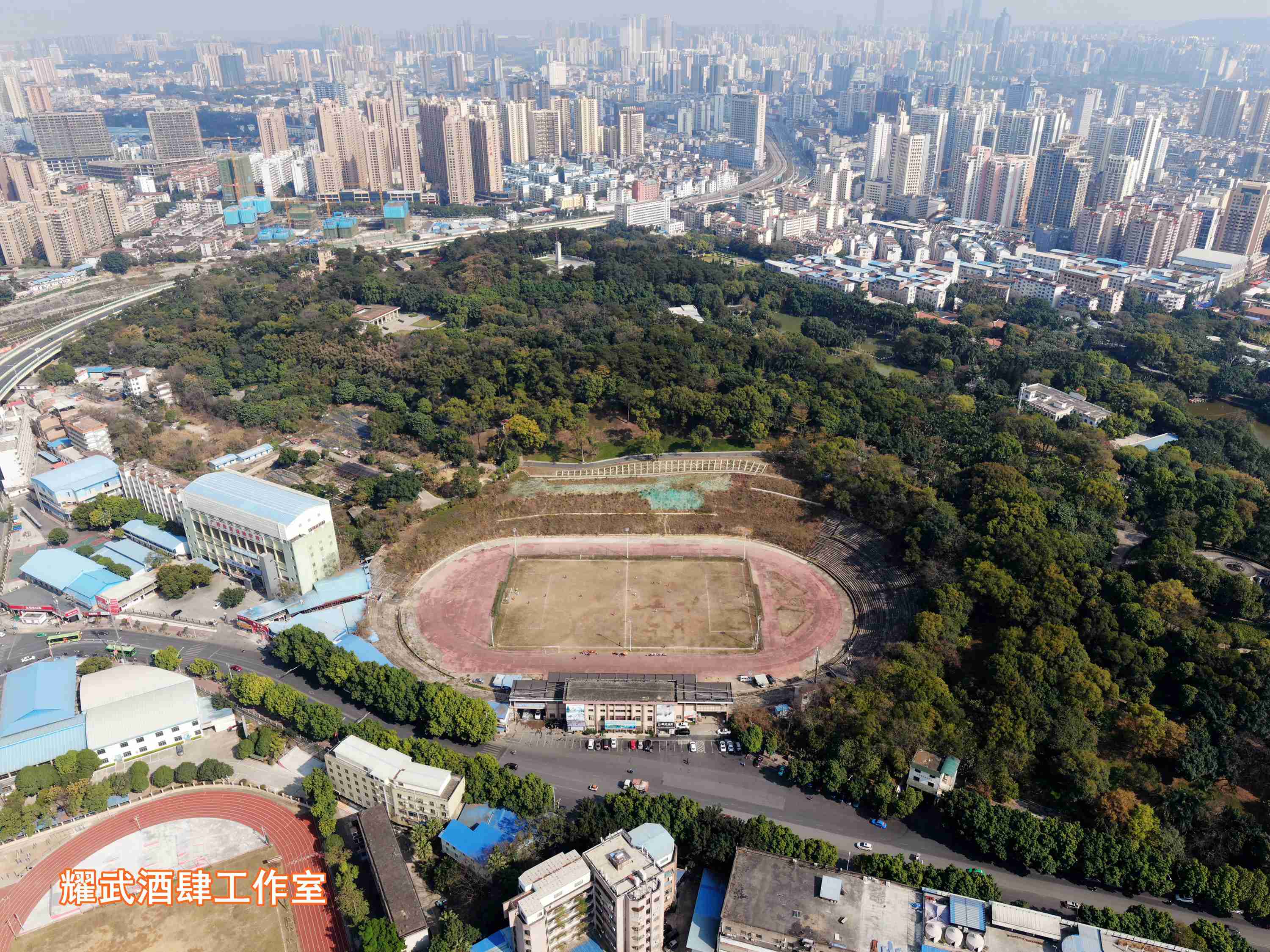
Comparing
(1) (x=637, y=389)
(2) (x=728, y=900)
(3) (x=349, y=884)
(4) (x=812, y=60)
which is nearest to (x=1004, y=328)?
(1) (x=637, y=389)

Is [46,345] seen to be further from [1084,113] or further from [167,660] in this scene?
[1084,113]

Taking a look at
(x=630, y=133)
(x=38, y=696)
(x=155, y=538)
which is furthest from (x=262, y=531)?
(x=630, y=133)

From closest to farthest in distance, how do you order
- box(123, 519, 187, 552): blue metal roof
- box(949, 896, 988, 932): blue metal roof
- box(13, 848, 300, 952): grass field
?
box(949, 896, 988, 932): blue metal roof, box(13, 848, 300, 952): grass field, box(123, 519, 187, 552): blue metal roof

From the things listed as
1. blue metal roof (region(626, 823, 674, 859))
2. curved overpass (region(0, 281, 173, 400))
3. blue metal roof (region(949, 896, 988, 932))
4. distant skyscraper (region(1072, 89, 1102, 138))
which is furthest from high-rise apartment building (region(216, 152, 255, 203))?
distant skyscraper (region(1072, 89, 1102, 138))

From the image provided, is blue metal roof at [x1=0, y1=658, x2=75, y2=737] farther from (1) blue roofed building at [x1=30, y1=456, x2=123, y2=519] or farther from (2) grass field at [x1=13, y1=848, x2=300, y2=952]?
(1) blue roofed building at [x1=30, y1=456, x2=123, y2=519]

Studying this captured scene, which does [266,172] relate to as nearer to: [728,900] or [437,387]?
[437,387]

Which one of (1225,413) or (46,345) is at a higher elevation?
(46,345)
